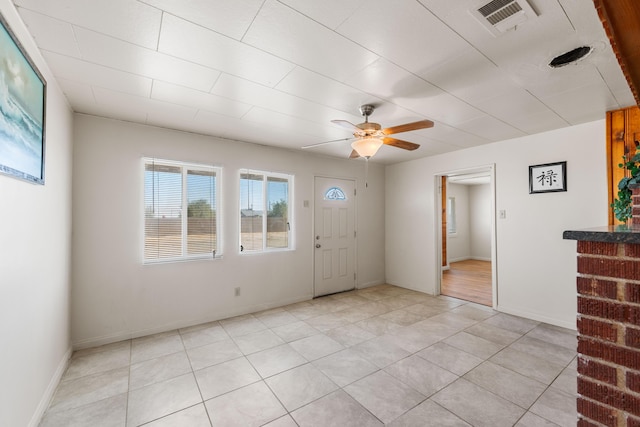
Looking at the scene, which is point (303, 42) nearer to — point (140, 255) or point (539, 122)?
point (140, 255)

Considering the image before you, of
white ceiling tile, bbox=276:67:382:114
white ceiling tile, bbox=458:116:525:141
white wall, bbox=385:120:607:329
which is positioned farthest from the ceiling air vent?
white wall, bbox=385:120:607:329

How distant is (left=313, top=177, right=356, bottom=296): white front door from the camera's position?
477 centimetres

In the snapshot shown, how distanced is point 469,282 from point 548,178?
2.92 meters

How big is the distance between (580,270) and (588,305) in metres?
0.14

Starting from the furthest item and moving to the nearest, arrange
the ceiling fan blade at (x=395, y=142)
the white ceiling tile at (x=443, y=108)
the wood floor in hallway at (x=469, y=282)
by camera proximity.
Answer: the wood floor in hallway at (x=469, y=282), the ceiling fan blade at (x=395, y=142), the white ceiling tile at (x=443, y=108)

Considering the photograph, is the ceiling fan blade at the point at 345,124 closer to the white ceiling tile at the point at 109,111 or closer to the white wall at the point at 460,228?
the white ceiling tile at the point at 109,111

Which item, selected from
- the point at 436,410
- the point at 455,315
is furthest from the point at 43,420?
the point at 455,315

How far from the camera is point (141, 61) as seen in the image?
1943mm

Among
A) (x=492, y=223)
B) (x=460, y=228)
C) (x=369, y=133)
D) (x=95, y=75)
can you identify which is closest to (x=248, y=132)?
(x=95, y=75)

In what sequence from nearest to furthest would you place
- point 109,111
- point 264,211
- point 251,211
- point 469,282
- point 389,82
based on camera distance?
point 389,82
point 109,111
point 251,211
point 264,211
point 469,282

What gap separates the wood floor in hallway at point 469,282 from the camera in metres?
4.71

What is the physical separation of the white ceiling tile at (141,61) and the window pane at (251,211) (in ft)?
6.02

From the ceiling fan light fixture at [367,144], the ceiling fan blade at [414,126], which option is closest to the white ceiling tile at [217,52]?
the ceiling fan light fixture at [367,144]

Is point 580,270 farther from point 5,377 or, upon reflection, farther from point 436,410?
point 5,377
